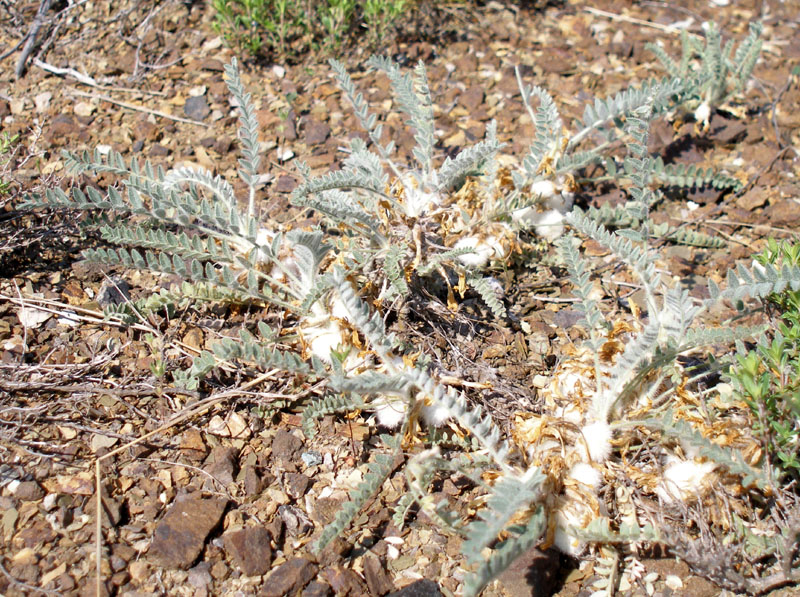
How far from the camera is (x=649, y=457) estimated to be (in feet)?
5.72

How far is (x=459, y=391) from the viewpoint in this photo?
1.88 meters

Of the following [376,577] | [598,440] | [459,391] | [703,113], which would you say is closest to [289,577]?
[376,577]

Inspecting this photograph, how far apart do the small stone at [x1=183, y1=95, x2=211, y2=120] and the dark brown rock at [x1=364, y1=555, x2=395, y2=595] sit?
76.7 inches

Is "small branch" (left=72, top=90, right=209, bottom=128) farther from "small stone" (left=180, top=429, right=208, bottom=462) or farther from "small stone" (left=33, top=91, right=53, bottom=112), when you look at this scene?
"small stone" (left=180, top=429, right=208, bottom=462)

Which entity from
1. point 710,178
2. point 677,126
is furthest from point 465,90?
point 710,178

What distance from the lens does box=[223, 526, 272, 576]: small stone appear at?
1557mm

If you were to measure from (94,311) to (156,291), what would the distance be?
0.65ft

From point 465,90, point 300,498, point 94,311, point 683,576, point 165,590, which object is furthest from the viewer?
point 465,90

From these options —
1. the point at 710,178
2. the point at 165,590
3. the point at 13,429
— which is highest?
the point at 710,178

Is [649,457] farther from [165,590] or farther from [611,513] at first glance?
[165,590]

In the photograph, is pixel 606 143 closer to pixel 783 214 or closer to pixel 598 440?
pixel 783 214

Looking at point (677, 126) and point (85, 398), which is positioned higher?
point (677, 126)

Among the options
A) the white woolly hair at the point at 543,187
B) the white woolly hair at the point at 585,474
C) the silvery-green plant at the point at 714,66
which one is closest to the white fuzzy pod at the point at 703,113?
the silvery-green plant at the point at 714,66

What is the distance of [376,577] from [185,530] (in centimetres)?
44
